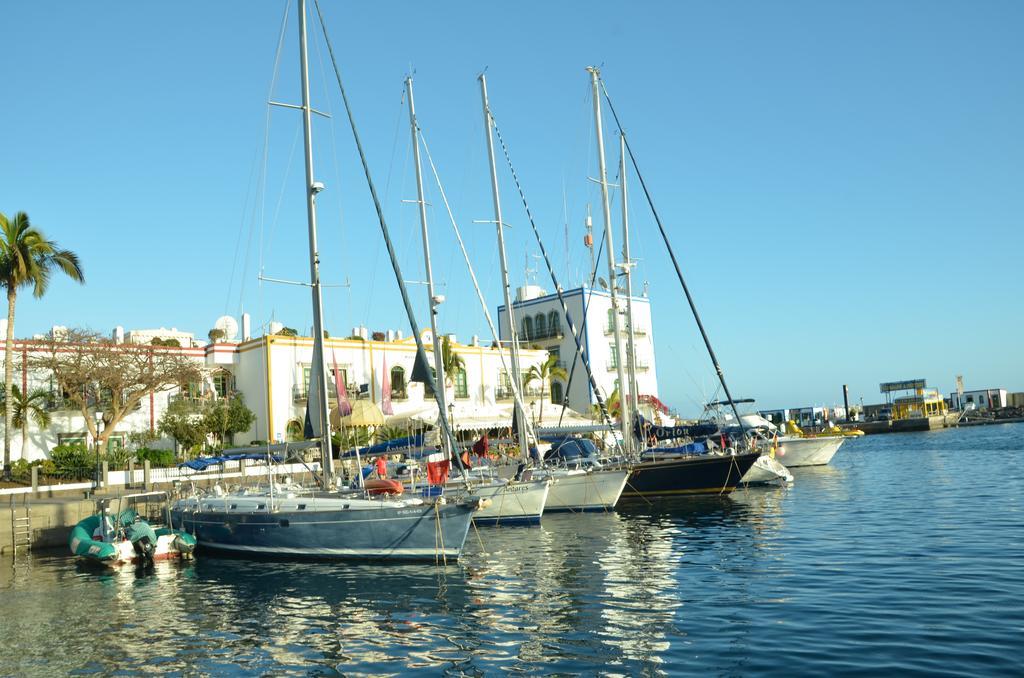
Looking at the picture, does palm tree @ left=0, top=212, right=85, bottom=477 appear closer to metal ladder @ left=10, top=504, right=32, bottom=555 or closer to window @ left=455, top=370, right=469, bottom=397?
metal ladder @ left=10, top=504, right=32, bottom=555

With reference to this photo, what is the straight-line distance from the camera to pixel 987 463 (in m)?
41.9

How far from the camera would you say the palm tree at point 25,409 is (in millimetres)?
37438

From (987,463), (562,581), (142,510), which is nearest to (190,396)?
(142,510)

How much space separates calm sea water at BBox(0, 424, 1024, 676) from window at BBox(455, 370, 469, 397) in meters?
27.3

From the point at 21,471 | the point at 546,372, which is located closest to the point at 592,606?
the point at 21,471

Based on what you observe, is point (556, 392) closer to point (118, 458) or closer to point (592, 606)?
point (118, 458)

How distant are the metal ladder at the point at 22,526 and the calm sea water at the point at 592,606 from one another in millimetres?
1128

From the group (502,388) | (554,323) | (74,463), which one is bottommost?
(74,463)

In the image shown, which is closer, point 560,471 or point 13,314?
point 560,471

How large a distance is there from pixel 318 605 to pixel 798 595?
9.52 meters

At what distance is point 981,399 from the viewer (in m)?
151

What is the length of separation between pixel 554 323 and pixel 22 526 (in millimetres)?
42450

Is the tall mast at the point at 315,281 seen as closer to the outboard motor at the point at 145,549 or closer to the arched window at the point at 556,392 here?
the outboard motor at the point at 145,549

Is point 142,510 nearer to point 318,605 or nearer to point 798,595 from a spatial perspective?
point 318,605
